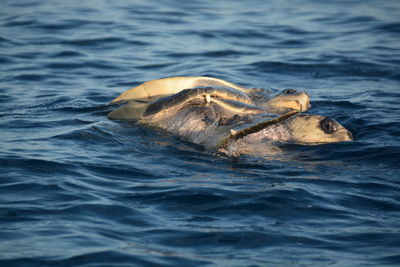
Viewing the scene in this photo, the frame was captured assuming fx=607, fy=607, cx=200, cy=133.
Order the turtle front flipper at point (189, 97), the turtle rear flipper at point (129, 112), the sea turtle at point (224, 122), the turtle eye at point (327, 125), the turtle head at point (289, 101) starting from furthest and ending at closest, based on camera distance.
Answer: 1. the turtle rear flipper at point (129, 112)
2. the turtle head at point (289, 101)
3. the turtle front flipper at point (189, 97)
4. the turtle eye at point (327, 125)
5. the sea turtle at point (224, 122)

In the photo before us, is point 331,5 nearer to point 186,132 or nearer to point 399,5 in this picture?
point 399,5

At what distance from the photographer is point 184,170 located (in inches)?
197

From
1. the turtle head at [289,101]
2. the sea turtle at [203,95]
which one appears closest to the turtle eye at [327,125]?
the sea turtle at [203,95]

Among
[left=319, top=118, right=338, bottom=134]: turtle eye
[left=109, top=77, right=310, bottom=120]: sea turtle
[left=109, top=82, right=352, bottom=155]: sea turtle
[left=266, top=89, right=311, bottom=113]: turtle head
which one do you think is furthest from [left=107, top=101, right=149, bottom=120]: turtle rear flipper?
[left=319, top=118, right=338, bottom=134]: turtle eye

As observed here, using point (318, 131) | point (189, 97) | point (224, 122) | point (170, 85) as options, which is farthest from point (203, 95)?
point (318, 131)

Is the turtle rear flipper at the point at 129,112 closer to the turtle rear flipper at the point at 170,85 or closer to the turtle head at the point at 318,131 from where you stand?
the turtle rear flipper at the point at 170,85

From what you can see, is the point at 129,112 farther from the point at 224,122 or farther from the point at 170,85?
the point at 224,122

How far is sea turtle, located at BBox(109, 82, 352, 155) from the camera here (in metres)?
5.52

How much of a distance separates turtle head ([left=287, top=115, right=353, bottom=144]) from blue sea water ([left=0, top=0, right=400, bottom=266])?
0.15 meters

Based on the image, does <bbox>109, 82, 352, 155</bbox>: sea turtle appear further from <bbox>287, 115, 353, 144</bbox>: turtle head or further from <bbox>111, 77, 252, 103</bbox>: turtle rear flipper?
<bbox>111, 77, 252, 103</bbox>: turtle rear flipper

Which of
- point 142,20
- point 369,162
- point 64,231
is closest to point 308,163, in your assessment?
point 369,162

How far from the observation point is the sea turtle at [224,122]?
18.1 feet

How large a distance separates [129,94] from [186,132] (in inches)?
48.7

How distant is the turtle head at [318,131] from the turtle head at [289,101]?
567 mm
